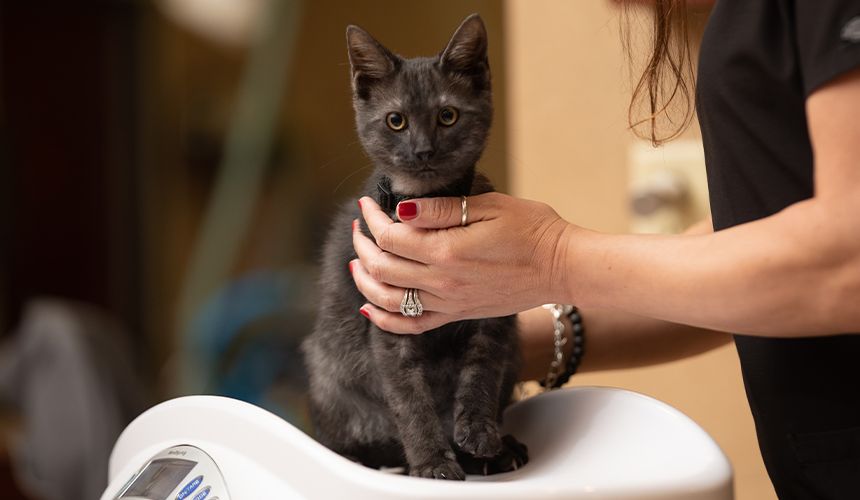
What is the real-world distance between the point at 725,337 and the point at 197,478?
24.9 inches

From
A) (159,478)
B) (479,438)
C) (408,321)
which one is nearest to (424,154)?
(408,321)

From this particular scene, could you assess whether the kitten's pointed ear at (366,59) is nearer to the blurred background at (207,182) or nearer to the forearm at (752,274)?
the forearm at (752,274)

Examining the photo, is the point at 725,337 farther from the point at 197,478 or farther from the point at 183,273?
the point at 183,273

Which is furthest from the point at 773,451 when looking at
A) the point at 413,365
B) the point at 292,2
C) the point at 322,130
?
the point at 292,2

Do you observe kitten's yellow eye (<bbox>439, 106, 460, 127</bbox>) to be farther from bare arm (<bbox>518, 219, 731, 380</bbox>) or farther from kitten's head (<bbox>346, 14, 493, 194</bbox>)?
bare arm (<bbox>518, 219, 731, 380</bbox>)

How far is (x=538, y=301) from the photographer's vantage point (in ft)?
2.45

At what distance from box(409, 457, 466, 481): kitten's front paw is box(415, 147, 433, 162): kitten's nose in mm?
281

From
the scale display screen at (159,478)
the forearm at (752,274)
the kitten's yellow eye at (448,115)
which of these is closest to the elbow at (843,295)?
the forearm at (752,274)

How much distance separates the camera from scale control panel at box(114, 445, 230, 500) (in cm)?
64

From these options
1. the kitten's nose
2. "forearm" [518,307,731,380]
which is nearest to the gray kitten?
the kitten's nose

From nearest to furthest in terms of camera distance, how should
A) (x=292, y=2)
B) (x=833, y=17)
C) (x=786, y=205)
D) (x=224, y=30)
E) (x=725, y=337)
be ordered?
(x=833, y=17)
(x=786, y=205)
(x=725, y=337)
(x=292, y=2)
(x=224, y=30)

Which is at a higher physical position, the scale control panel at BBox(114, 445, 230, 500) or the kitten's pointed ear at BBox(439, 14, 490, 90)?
the kitten's pointed ear at BBox(439, 14, 490, 90)

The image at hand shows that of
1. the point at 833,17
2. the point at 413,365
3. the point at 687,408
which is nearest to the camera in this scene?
the point at 833,17

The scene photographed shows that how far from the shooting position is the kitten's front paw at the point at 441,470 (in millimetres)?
744
